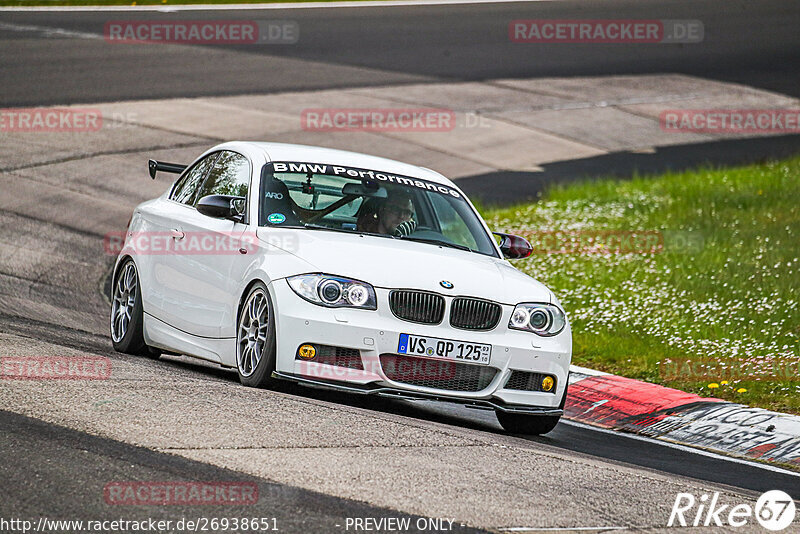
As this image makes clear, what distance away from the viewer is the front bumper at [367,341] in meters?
7.70

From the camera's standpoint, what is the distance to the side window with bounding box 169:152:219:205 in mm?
9852

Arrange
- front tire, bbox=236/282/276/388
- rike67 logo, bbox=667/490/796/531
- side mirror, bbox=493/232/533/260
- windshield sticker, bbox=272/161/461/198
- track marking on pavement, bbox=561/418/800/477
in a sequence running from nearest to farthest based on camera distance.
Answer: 1. rike67 logo, bbox=667/490/796/531
2. front tire, bbox=236/282/276/388
3. track marking on pavement, bbox=561/418/800/477
4. windshield sticker, bbox=272/161/461/198
5. side mirror, bbox=493/232/533/260

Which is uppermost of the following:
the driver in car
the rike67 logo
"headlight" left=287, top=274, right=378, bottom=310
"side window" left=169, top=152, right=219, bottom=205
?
"side window" left=169, top=152, right=219, bottom=205

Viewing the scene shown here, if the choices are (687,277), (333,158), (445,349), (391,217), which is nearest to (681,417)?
(445,349)

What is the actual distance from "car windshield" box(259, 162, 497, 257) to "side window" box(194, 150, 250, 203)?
0.83 ft

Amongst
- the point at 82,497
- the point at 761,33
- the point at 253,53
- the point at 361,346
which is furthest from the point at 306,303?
the point at 761,33

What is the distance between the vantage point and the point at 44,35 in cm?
2775

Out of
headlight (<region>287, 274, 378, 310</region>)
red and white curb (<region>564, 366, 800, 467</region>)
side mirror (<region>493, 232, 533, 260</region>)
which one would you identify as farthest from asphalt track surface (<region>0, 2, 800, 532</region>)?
side mirror (<region>493, 232, 533, 260</region>)

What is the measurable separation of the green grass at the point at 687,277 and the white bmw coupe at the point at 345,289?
2310 millimetres

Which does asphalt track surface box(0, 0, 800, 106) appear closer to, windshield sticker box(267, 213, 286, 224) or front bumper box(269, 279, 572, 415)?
windshield sticker box(267, 213, 286, 224)

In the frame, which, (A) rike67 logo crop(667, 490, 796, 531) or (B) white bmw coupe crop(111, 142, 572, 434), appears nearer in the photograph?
(A) rike67 logo crop(667, 490, 796, 531)

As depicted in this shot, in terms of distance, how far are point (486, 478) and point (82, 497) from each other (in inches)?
76.9

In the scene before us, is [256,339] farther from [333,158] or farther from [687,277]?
[687,277]

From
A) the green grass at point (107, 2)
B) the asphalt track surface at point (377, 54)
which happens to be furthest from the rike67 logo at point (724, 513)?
the green grass at point (107, 2)
